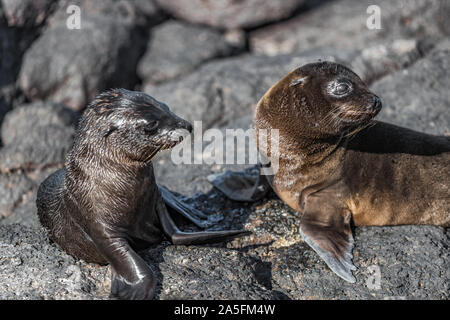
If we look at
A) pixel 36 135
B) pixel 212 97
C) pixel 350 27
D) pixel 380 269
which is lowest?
pixel 380 269

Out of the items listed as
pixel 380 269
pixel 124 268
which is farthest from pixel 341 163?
pixel 124 268

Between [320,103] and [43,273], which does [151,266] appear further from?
[320,103]

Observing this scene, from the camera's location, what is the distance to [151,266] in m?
4.66

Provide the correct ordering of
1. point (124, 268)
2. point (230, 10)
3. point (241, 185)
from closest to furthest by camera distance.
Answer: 1. point (124, 268)
2. point (241, 185)
3. point (230, 10)

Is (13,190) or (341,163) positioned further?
(13,190)

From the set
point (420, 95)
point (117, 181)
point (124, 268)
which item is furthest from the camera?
point (420, 95)

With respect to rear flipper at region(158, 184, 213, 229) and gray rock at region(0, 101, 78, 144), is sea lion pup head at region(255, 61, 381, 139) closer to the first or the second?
rear flipper at region(158, 184, 213, 229)

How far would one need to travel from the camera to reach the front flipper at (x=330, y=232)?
4.88 m

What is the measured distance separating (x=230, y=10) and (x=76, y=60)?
12.0 ft

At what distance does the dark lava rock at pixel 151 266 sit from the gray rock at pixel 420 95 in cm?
364

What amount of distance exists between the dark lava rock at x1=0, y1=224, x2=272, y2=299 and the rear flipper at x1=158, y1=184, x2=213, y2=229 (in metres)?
0.49

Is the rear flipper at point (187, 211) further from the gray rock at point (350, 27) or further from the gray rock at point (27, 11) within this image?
the gray rock at point (27, 11)
